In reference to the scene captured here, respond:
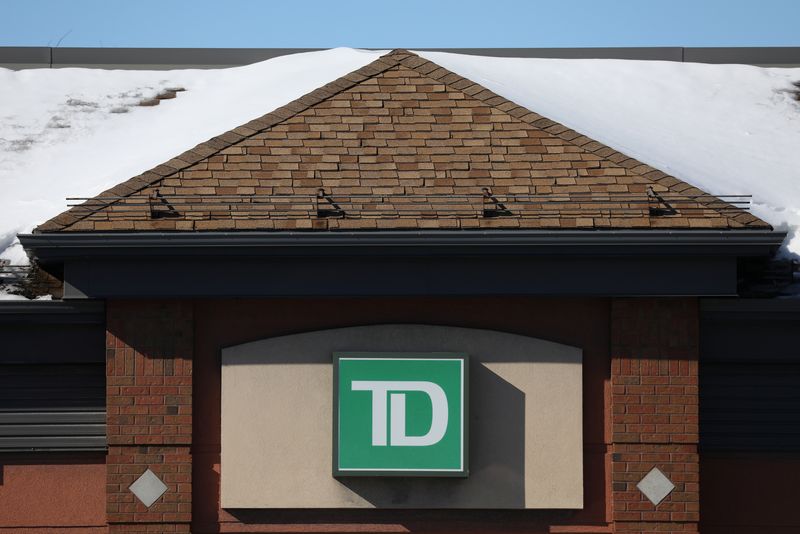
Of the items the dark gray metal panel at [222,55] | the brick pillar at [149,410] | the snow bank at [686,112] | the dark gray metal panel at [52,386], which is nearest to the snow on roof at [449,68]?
the snow bank at [686,112]

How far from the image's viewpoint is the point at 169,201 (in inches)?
464

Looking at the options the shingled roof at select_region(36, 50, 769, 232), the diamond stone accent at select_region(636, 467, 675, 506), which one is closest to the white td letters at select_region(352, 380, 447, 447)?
the shingled roof at select_region(36, 50, 769, 232)

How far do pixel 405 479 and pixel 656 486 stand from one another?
8.70ft

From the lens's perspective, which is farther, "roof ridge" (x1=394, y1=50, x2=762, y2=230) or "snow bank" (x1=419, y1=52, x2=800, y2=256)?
"snow bank" (x1=419, y1=52, x2=800, y2=256)

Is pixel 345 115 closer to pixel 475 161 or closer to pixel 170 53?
pixel 475 161

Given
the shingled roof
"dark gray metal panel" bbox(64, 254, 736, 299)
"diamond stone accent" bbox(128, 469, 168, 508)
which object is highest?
the shingled roof

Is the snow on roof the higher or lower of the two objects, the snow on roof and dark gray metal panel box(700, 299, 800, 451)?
the higher

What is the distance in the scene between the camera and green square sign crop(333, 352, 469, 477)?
11.5m

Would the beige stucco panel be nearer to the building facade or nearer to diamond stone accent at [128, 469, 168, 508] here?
the building facade

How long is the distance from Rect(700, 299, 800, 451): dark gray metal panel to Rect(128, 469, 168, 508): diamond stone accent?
593 cm

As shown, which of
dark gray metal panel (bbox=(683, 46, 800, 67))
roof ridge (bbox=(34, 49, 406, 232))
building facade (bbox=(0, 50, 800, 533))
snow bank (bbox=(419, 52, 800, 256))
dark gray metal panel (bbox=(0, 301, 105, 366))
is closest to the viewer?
building facade (bbox=(0, 50, 800, 533))

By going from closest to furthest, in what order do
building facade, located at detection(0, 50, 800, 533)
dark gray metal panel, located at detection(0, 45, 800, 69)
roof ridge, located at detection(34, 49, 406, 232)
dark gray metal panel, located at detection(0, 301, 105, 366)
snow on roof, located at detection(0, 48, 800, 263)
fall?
building facade, located at detection(0, 50, 800, 533)
roof ridge, located at detection(34, 49, 406, 232)
dark gray metal panel, located at detection(0, 301, 105, 366)
snow on roof, located at detection(0, 48, 800, 263)
dark gray metal panel, located at detection(0, 45, 800, 69)

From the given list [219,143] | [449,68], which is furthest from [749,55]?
[219,143]

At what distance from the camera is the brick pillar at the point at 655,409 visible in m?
11.7
